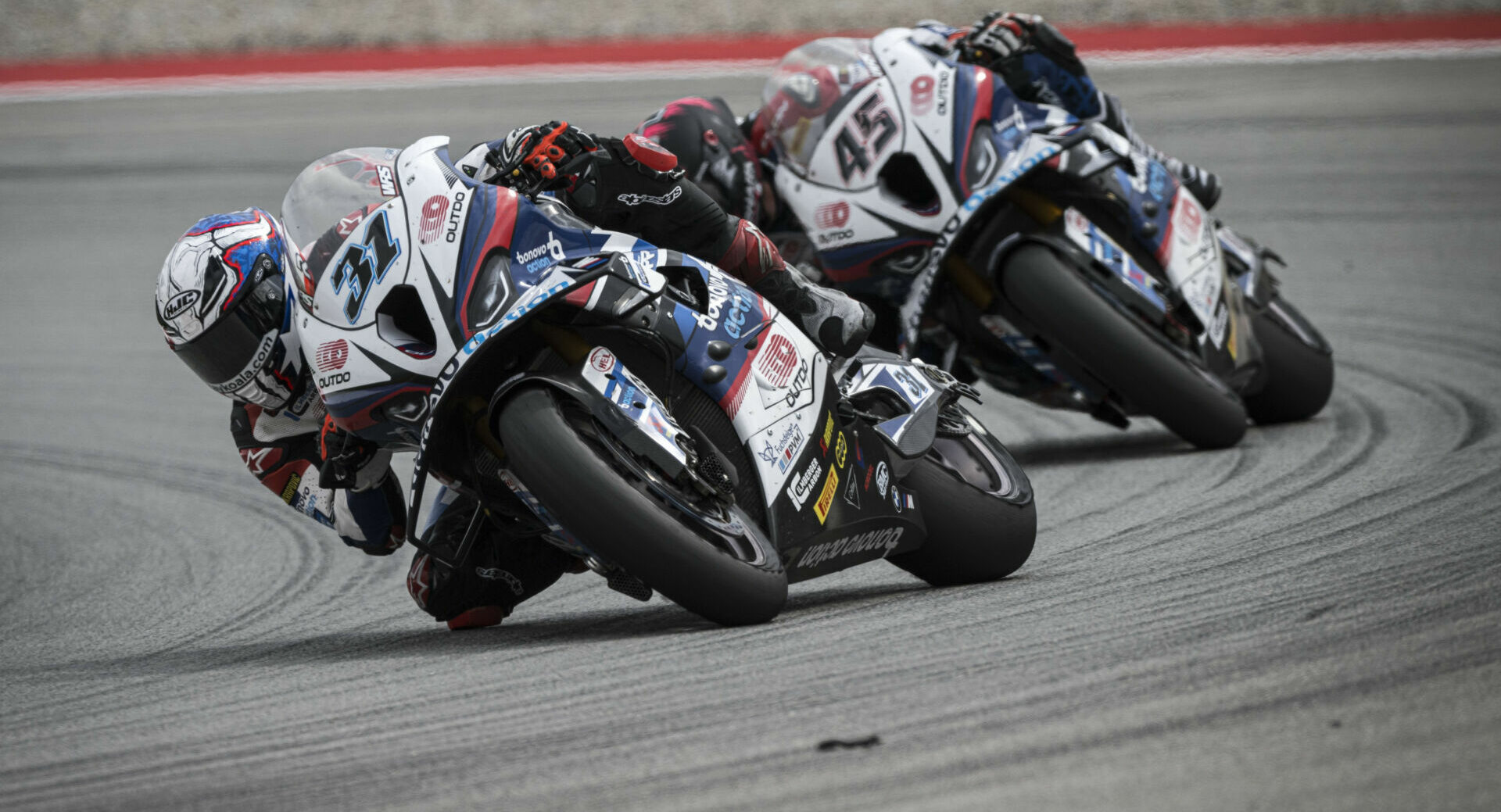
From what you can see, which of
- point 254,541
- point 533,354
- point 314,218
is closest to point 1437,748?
point 533,354

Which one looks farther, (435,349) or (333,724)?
(435,349)

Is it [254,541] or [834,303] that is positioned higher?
[834,303]

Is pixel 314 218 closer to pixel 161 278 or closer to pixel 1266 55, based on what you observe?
pixel 161 278

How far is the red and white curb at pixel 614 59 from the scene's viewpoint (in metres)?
17.0

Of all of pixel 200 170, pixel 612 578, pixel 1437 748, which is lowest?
pixel 200 170

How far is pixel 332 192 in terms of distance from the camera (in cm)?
464

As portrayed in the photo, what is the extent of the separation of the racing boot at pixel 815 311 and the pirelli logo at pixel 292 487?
148 cm

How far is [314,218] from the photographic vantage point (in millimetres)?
4613

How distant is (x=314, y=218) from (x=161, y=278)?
17.1 inches

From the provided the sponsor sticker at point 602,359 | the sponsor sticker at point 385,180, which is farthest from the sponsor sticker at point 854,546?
the sponsor sticker at point 385,180

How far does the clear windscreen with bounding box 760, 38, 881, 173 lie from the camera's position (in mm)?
6969

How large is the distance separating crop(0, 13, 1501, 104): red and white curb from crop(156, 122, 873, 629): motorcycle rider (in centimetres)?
1290

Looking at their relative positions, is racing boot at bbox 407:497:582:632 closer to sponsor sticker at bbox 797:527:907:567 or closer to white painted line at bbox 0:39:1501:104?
sponsor sticker at bbox 797:527:907:567

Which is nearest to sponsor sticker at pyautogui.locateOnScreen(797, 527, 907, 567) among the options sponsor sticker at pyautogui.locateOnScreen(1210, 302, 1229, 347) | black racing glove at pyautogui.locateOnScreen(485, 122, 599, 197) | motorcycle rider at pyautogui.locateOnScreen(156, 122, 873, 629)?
motorcycle rider at pyautogui.locateOnScreen(156, 122, 873, 629)
